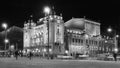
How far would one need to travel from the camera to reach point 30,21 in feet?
482

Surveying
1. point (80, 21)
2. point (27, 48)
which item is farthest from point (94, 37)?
point (27, 48)

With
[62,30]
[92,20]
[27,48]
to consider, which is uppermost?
[92,20]

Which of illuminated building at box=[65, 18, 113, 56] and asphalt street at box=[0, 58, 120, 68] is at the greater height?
illuminated building at box=[65, 18, 113, 56]

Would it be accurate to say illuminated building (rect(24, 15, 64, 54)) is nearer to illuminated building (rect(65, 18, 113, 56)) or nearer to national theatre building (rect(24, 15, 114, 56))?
national theatre building (rect(24, 15, 114, 56))

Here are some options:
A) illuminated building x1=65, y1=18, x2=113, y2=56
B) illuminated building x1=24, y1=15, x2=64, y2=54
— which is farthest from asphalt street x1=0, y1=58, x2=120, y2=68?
illuminated building x1=65, y1=18, x2=113, y2=56

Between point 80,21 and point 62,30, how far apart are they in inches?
1534

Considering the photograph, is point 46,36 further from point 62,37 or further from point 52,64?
point 52,64

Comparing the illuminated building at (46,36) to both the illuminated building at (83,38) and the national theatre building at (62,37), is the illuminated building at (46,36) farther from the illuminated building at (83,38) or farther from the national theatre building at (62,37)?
the illuminated building at (83,38)

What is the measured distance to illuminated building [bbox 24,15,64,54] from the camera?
381 ft

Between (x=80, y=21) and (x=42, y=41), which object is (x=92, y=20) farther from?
(x=42, y=41)

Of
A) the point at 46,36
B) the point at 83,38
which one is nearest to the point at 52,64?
the point at 46,36

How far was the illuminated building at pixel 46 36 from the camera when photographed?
11603cm

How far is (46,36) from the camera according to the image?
119625 mm

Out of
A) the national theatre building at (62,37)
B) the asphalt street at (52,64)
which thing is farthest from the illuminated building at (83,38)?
the asphalt street at (52,64)
